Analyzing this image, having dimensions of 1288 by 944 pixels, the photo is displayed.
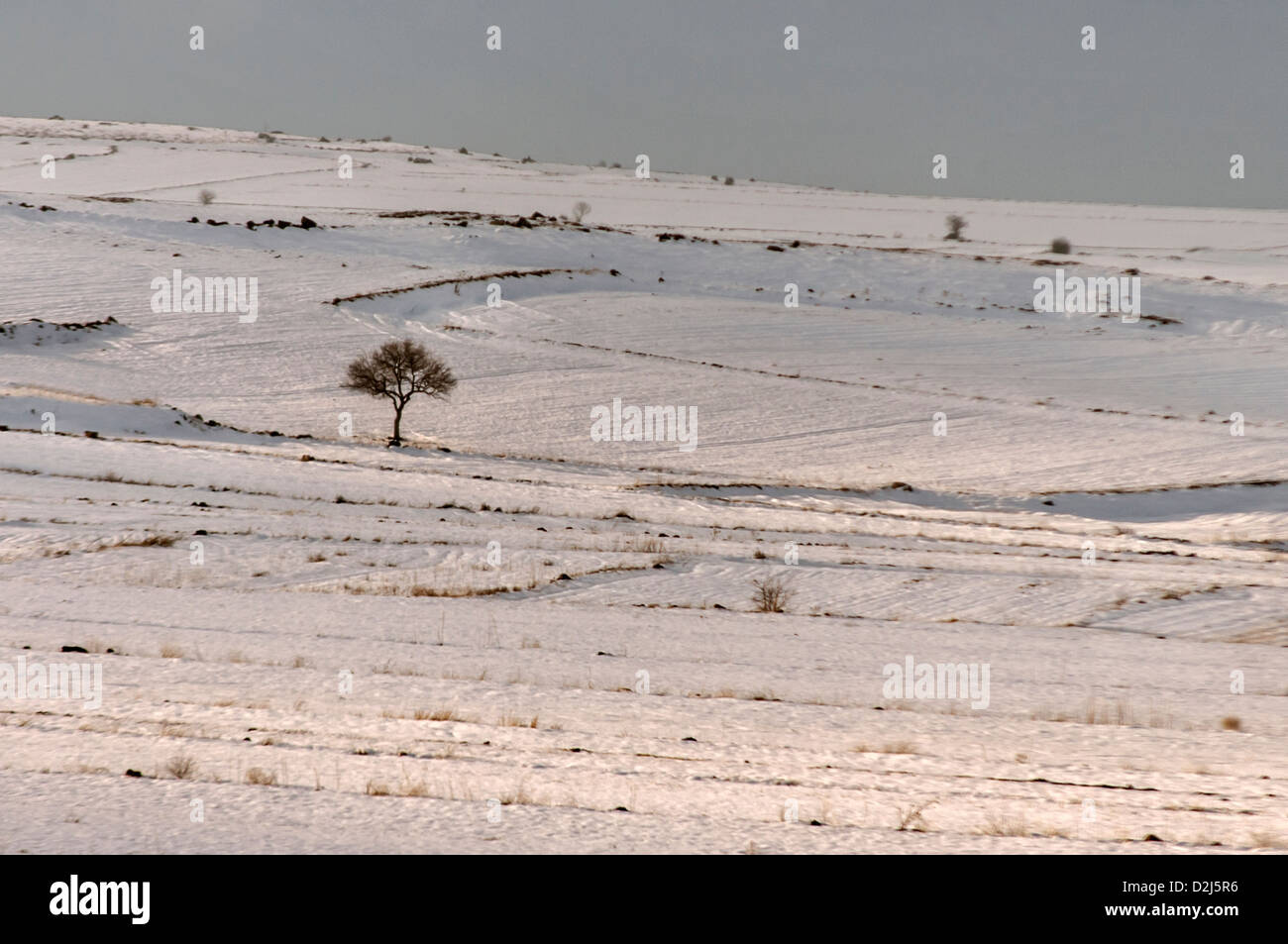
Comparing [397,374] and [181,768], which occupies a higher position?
[397,374]

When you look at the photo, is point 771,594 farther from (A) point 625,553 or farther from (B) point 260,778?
(B) point 260,778

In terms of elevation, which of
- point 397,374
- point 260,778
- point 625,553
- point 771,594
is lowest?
point 260,778

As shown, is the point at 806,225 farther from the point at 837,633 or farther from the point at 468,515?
the point at 837,633

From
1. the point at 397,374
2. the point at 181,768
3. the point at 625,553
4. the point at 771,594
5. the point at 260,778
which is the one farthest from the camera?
the point at 397,374

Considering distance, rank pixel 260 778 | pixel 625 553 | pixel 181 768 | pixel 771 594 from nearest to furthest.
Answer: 1. pixel 260 778
2. pixel 181 768
3. pixel 771 594
4. pixel 625 553

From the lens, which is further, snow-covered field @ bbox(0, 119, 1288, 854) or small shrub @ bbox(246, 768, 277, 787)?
snow-covered field @ bbox(0, 119, 1288, 854)

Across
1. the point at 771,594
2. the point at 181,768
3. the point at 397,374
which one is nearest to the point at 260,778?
the point at 181,768

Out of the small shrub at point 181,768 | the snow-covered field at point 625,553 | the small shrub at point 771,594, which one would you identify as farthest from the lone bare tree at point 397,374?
the small shrub at point 181,768

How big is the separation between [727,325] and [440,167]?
99.4 m

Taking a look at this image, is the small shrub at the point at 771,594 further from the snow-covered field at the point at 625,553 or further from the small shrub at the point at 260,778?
the small shrub at the point at 260,778

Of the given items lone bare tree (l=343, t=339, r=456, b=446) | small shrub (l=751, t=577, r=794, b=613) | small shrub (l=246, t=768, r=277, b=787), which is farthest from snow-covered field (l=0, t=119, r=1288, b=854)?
lone bare tree (l=343, t=339, r=456, b=446)

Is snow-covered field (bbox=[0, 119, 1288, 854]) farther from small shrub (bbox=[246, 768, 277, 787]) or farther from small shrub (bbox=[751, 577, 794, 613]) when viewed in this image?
small shrub (bbox=[751, 577, 794, 613])

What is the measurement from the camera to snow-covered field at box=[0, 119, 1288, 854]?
8883mm

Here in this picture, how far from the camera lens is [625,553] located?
24.0 m
